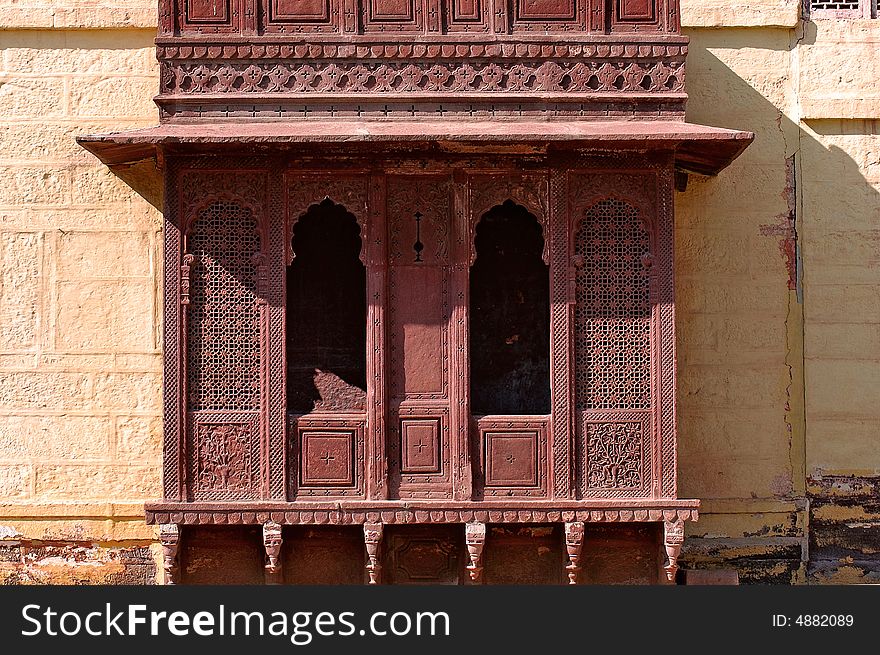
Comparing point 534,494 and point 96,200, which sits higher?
point 96,200

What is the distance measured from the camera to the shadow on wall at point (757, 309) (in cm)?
657

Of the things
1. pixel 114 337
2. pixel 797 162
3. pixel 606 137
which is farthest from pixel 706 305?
pixel 114 337

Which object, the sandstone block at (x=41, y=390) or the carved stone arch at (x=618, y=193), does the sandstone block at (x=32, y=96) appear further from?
the carved stone arch at (x=618, y=193)

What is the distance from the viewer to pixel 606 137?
5562mm

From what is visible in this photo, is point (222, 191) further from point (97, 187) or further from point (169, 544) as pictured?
point (169, 544)

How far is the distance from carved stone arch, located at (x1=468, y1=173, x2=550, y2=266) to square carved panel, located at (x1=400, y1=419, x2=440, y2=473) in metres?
1.00

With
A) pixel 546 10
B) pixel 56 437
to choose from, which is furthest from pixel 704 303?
pixel 56 437

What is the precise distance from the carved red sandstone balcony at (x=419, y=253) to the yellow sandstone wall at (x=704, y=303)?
0.76 m

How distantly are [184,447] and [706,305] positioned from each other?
3451mm

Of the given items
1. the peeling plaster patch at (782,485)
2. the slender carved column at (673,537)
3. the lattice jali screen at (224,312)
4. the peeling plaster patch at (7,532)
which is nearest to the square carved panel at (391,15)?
the lattice jali screen at (224,312)

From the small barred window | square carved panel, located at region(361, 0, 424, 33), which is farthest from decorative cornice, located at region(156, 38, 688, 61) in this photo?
the small barred window

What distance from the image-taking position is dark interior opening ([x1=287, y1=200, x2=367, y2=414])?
699cm

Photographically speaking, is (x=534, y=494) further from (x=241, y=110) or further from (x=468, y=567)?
(x=241, y=110)

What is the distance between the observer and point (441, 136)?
5.53m
